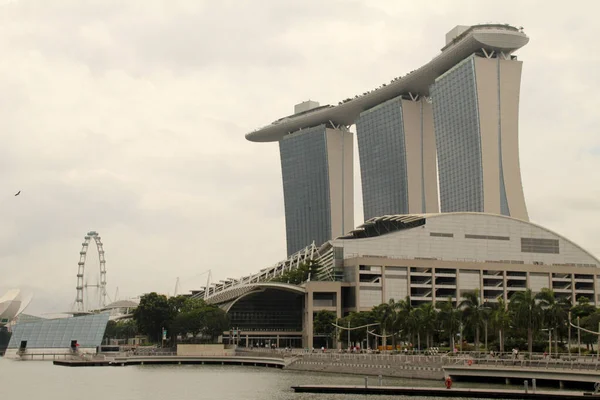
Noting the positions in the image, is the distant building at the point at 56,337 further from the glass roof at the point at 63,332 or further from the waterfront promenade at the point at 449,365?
the waterfront promenade at the point at 449,365

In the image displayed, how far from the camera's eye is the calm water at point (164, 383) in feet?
269

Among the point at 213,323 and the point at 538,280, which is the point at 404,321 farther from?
the point at 538,280

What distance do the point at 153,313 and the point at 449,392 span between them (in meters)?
113

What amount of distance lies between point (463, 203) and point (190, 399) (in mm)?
132246

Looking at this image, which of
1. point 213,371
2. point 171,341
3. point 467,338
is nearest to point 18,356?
point 171,341

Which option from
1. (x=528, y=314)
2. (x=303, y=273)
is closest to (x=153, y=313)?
(x=303, y=273)

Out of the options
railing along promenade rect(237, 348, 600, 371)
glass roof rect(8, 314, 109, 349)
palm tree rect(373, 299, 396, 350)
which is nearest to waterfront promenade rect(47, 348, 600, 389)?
railing along promenade rect(237, 348, 600, 371)

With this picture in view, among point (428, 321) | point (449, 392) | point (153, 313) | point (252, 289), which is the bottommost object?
point (449, 392)

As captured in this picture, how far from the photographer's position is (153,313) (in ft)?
591

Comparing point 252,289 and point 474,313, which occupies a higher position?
point 252,289

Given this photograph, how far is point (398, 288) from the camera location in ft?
558

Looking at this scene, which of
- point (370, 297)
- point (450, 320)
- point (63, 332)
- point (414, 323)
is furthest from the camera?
point (63, 332)

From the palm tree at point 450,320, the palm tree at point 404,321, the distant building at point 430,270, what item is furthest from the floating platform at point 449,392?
the distant building at point 430,270

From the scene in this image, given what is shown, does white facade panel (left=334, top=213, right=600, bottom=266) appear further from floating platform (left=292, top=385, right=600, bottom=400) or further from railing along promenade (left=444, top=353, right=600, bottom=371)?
floating platform (left=292, top=385, right=600, bottom=400)
